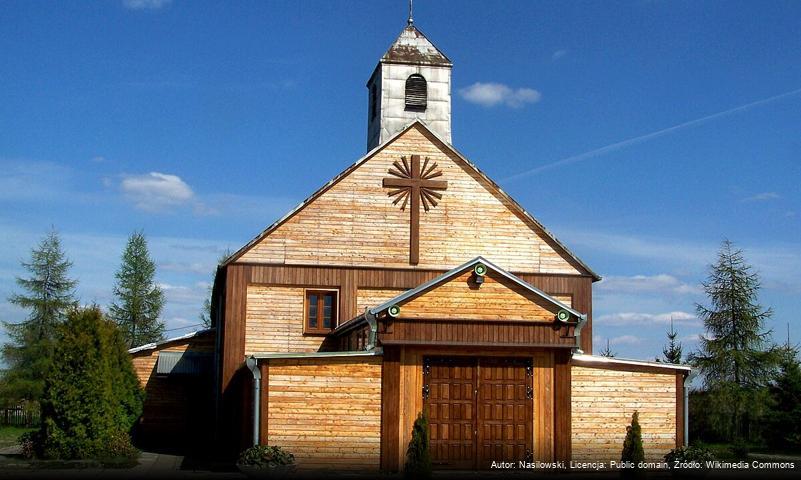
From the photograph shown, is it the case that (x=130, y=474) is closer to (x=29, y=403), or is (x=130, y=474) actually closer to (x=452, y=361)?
(x=452, y=361)

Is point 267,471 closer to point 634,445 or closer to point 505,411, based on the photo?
point 505,411

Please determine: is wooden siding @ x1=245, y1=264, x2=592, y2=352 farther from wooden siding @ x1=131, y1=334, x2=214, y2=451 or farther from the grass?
the grass

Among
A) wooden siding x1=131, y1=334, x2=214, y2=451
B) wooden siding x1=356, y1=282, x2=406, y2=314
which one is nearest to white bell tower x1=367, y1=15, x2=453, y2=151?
wooden siding x1=356, y1=282, x2=406, y2=314

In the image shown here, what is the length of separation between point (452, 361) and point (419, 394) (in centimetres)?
124

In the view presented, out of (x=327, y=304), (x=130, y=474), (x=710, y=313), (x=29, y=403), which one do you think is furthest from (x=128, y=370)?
(x=710, y=313)

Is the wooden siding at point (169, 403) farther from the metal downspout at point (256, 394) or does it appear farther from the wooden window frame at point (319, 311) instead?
the metal downspout at point (256, 394)

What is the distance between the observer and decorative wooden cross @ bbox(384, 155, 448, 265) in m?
30.4

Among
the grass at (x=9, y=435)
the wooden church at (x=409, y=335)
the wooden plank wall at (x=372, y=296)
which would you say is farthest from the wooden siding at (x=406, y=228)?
the grass at (x=9, y=435)

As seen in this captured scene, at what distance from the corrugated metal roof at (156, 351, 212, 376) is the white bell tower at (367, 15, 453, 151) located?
1063 centimetres

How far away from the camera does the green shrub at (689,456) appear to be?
76.6 ft

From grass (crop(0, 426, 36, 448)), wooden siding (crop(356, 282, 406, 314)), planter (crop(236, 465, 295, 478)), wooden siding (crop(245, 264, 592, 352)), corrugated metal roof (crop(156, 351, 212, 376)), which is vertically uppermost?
wooden siding (crop(245, 264, 592, 352))

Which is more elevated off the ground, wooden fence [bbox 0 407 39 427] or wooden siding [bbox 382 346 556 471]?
wooden siding [bbox 382 346 556 471]

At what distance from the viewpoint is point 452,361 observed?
79.1 feet

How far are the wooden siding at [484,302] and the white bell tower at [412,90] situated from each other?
10.9m
